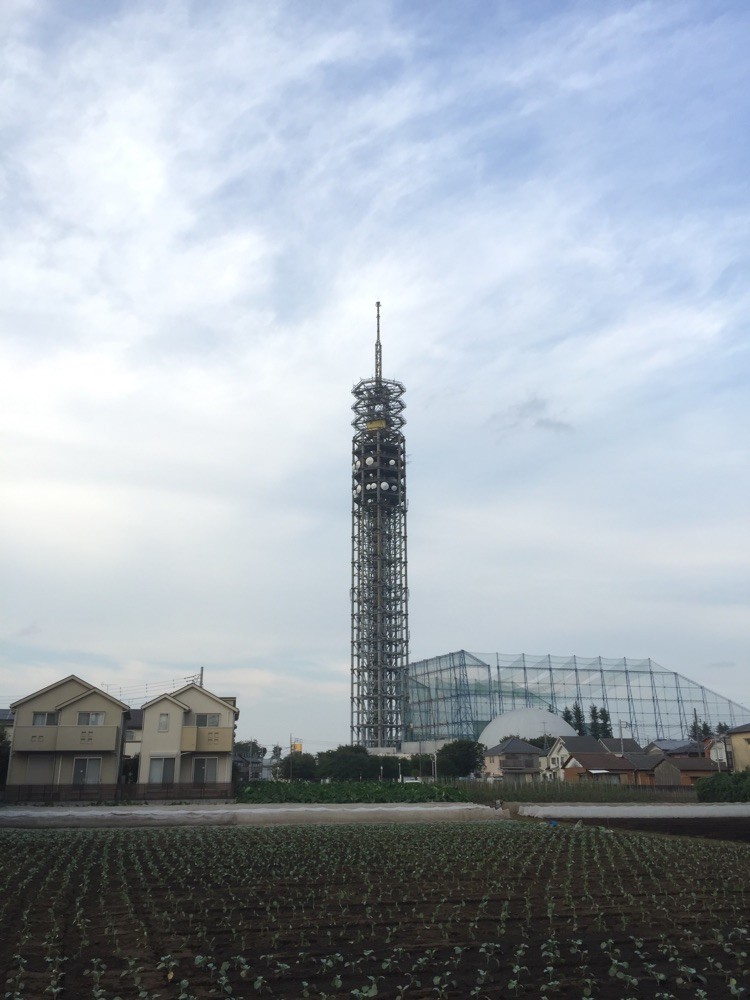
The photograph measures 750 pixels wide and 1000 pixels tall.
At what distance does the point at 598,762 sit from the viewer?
75062mm

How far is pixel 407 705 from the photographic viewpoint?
10569cm

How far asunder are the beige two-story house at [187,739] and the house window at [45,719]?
5.02 m

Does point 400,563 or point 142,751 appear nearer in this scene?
point 142,751

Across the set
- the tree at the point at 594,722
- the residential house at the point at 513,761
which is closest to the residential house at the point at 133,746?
the residential house at the point at 513,761

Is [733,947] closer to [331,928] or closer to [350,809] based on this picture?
[331,928]

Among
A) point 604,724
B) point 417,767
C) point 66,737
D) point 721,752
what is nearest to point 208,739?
point 66,737

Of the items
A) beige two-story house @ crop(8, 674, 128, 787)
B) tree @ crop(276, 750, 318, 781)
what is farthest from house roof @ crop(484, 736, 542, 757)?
beige two-story house @ crop(8, 674, 128, 787)

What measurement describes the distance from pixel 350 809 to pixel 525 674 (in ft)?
242

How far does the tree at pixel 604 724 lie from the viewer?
10521cm

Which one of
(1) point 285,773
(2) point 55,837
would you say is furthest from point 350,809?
(1) point 285,773

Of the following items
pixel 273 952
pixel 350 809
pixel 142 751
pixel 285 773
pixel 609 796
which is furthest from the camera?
pixel 285 773

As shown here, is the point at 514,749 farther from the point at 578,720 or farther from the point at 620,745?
the point at 578,720

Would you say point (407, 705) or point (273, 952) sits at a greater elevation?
point (407, 705)

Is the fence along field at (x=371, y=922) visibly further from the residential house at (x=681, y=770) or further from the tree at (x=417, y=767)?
the residential house at (x=681, y=770)
